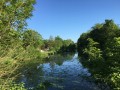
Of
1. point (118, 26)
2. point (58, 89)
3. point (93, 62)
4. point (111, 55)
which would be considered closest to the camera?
point (111, 55)

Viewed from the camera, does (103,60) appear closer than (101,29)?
Yes

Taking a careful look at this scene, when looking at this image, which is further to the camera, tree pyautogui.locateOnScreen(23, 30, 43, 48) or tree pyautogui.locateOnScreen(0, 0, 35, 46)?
tree pyautogui.locateOnScreen(0, 0, 35, 46)

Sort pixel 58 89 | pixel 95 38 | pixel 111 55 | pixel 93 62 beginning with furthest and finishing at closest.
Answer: pixel 95 38
pixel 58 89
pixel 93 62
pixel 111 55

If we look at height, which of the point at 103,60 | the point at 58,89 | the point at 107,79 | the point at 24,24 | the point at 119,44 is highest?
the point at 24,24

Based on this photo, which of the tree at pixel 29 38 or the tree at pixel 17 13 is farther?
the tree at pixel 17 13

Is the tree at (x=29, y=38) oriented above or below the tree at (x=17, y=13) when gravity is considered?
below

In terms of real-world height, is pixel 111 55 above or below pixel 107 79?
above

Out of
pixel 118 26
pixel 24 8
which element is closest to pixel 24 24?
pixel 24 8

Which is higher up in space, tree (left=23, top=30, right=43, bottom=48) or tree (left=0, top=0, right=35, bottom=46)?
tree (left=0, top=0, right=35, bottom=46)

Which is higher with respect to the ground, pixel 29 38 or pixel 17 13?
pixel 17 13

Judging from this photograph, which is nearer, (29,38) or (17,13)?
(29,38)

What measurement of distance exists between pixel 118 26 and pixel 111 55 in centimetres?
5173

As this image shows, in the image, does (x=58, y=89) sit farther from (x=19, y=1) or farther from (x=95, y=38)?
(x=95, y=38)

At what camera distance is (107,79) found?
2294 cm
